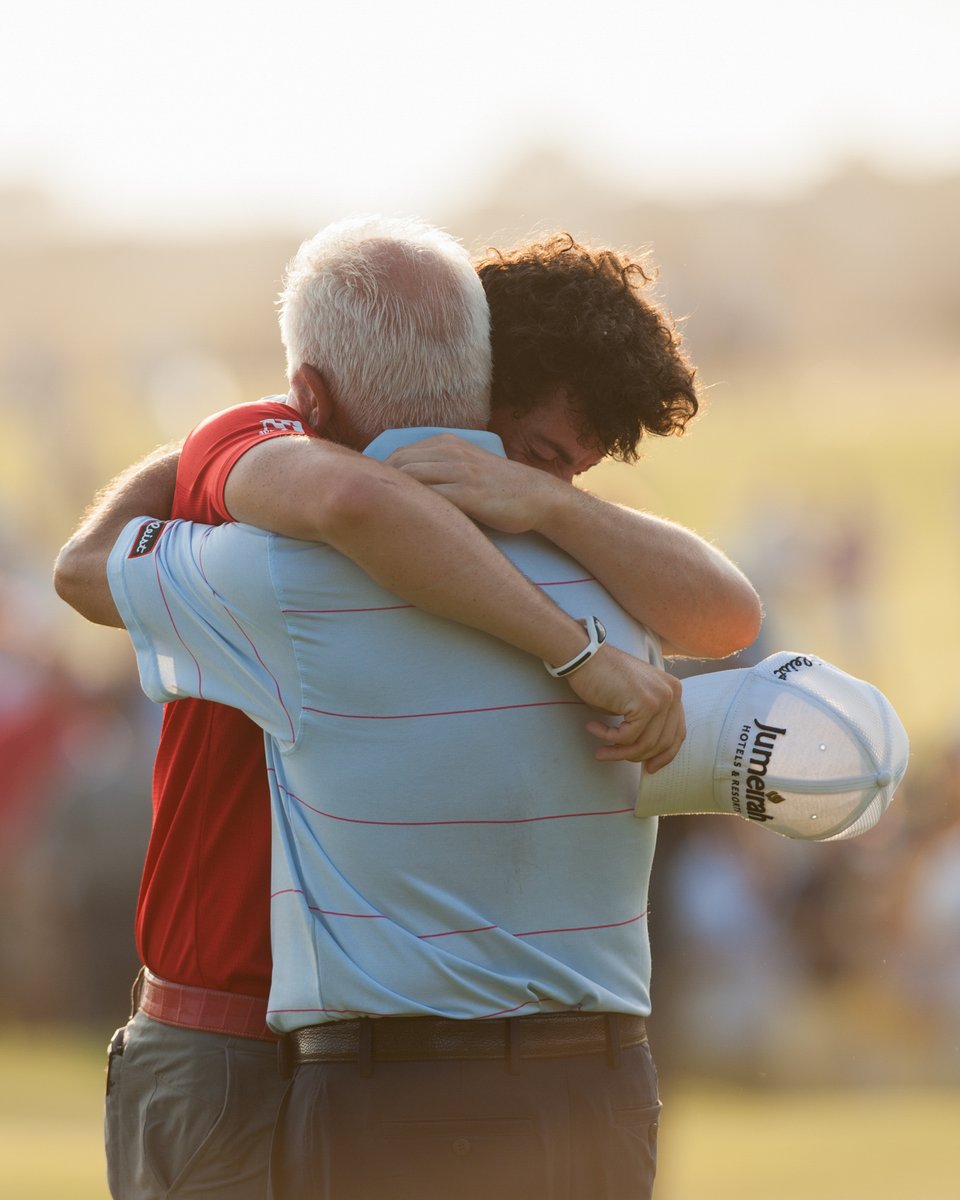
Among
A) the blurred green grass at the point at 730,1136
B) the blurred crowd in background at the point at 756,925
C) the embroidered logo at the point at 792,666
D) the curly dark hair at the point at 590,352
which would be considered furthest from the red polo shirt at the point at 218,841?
the blurred crowd in background at the point at 756,925

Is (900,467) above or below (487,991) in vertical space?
below

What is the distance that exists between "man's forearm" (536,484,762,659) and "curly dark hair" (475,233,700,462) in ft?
0.54

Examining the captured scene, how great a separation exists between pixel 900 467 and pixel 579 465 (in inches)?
1303

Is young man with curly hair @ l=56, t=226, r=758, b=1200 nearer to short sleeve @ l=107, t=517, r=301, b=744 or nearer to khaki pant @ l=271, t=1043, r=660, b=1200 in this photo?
short sleeve @ l=107, t=517, r=301, b=744

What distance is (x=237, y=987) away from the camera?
253 centimetres

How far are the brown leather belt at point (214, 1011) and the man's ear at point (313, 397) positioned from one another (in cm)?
83

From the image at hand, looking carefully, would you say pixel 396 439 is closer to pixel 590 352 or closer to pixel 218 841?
pixel 590 352

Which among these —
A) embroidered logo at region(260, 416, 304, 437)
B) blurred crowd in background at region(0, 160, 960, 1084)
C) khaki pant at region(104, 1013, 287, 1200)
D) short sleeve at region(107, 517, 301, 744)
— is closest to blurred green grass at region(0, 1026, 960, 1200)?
blurred crowd in background at region(0, 160, 960, 1084)

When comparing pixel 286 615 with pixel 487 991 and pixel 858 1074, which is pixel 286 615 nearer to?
pixel 487 991

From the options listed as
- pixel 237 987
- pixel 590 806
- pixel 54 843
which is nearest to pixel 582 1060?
pixel 590 806

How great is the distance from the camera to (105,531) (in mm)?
2574

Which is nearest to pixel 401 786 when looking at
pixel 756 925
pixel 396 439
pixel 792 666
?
pixel 396 439

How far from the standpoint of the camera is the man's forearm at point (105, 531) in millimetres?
2529

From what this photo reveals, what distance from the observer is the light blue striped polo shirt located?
230 centimetres
